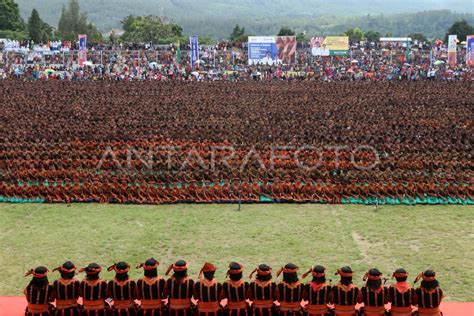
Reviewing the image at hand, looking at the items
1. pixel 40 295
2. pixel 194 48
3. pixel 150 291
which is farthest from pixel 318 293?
pixel 194 48

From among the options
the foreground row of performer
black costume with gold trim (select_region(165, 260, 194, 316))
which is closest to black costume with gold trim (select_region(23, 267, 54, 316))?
the foreground row of performer

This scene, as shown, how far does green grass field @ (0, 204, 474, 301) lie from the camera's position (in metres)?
12.7

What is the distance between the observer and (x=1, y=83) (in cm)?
4259

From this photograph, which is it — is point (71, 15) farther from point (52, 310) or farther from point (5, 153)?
point (52, 310)

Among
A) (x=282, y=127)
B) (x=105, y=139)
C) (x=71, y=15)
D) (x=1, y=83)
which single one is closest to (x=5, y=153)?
(x=105, y=139)

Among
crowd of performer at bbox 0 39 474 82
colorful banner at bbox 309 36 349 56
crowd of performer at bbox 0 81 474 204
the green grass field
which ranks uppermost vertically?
colorful banner at bbox 309 36 349 56

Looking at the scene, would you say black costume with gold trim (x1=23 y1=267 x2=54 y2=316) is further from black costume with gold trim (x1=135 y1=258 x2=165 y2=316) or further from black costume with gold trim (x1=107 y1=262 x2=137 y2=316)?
black costume with gold trim (x1=135 y1=258 x2=165 y2=316)

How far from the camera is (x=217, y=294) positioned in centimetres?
932

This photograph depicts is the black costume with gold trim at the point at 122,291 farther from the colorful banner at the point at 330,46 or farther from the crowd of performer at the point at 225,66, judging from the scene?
the colorful banner at the point at 330,46

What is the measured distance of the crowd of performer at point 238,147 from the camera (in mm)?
17781

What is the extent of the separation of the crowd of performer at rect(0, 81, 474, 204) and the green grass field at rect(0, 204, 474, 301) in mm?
752

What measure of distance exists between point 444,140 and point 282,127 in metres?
7.06

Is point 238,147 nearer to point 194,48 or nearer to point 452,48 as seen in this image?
point 194,48

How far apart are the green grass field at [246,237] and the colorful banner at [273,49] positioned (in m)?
35.8
